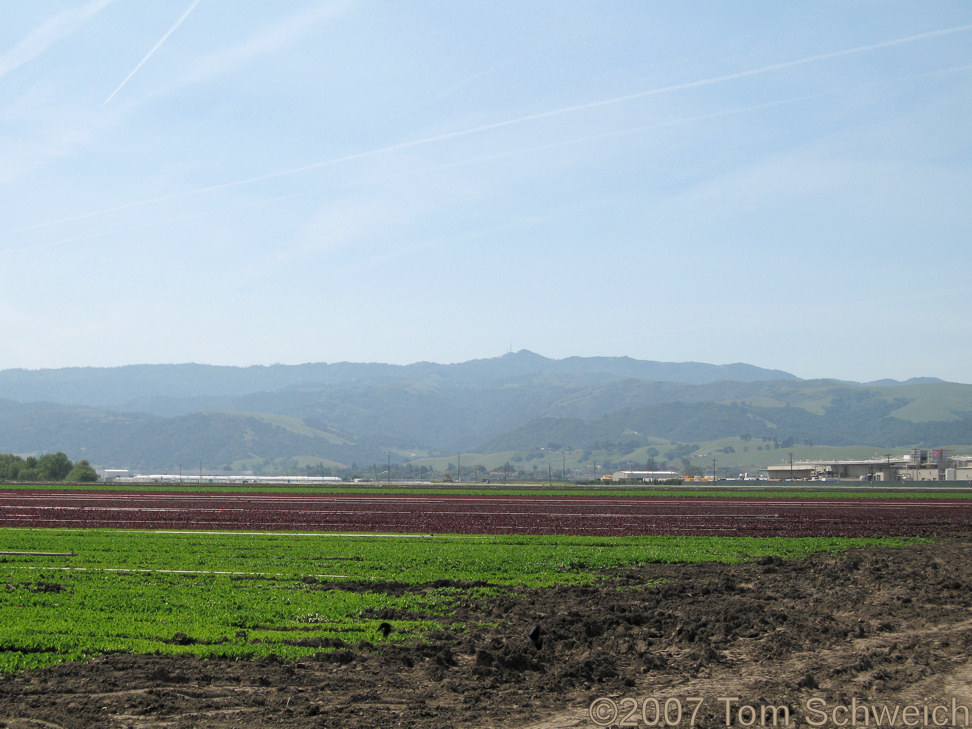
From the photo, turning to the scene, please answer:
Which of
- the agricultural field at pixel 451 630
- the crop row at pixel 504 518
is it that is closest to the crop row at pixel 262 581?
the agricultural field at pixel 451 630

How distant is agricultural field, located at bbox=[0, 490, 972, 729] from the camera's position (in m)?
12.8

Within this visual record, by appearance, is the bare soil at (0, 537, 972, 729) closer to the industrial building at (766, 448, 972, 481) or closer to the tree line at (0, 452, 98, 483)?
the tree line at (0, 452, 98, 483)

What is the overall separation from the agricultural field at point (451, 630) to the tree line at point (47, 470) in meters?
113

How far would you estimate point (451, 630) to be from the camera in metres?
17.2

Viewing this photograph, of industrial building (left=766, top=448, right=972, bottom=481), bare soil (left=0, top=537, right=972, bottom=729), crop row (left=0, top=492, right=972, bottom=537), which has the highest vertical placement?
bare soil (left=0, top=537, right=972, bottom=729)

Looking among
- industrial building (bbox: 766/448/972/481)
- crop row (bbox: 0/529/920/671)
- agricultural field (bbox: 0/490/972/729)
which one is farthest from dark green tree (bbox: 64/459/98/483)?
industrial building (bbox: 766/448/972/481)

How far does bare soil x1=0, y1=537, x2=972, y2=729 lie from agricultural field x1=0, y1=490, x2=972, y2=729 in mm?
52

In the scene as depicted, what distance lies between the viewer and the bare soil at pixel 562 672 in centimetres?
1230

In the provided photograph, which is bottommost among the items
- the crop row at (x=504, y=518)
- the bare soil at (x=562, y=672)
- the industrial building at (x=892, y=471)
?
the industrial building at (x=892, y=471)

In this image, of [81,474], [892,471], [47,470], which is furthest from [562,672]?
[892,471]

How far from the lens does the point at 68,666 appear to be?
45.5ft

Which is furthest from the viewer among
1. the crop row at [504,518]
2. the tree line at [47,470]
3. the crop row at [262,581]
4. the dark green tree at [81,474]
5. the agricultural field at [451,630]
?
the tree line at [47,470]

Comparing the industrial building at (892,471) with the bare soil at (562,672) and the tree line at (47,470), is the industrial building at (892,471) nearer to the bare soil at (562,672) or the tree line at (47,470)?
the tree line at (47,470)

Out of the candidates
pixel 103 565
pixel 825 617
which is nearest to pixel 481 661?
pixel 825 617
